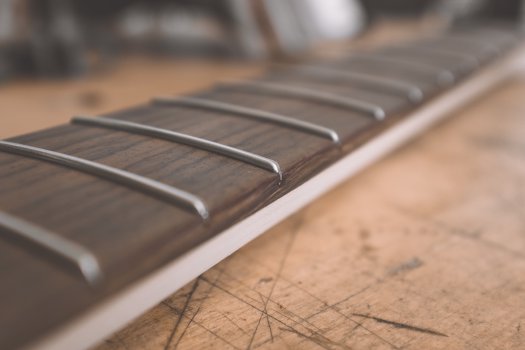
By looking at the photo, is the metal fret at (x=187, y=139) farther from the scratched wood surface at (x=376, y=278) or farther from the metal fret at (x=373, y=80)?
the metal fret at (x=373, y=80)

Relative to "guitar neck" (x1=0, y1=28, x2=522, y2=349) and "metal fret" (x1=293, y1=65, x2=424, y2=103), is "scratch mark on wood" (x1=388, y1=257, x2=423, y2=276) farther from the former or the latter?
"metal fret" (x1=293, y1=65, x2=424, y2=103)

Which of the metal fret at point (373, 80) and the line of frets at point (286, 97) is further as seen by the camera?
the metal fret at point (373, 80)

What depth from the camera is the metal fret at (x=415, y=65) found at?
913mm

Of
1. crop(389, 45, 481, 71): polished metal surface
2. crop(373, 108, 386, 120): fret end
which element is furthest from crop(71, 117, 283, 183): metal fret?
crop(389, 45, 481, 71): polished metal surface

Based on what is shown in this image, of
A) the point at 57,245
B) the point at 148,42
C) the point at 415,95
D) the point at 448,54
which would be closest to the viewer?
the point at 57,245

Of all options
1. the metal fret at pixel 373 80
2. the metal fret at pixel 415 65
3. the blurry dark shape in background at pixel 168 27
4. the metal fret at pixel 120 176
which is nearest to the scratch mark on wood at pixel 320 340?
the metal fret at pixel 120 176

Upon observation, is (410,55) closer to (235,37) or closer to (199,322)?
(235,37)

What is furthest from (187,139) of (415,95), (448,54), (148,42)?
(148,42)

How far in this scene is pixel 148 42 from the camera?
1.66 meters

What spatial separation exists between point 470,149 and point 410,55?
0.28 meters

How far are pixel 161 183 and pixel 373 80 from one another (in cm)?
51

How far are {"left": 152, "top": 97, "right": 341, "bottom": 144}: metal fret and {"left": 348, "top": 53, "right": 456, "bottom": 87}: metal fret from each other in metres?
0.37

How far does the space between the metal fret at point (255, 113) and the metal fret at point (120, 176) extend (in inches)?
8.7

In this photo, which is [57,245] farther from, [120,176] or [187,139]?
[187,139]
